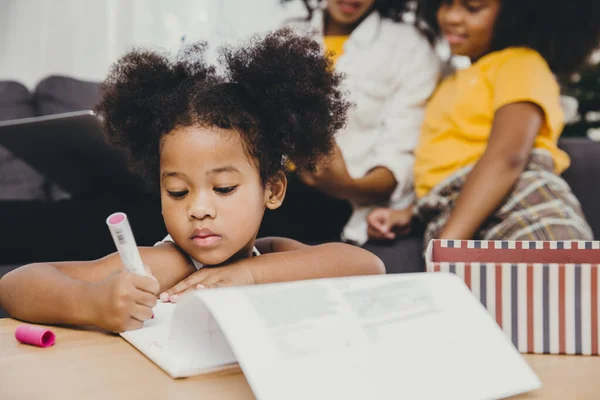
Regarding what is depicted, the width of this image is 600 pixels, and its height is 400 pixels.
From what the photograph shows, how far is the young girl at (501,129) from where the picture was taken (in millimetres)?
1429

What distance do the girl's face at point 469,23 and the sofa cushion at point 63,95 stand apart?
112 cm

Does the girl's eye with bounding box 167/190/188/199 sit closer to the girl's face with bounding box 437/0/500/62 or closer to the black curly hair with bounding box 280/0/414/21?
the girl's face with bounding box 437/0/500/62

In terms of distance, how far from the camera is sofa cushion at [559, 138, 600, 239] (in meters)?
1.71

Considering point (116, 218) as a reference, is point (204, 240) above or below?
below

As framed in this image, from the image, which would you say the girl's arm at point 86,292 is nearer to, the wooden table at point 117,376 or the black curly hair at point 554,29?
the wooden table at point 117,376

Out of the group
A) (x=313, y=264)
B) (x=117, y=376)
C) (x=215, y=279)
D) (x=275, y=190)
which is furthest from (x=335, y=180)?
(x=117, y=376)

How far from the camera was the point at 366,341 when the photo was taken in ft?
1.57

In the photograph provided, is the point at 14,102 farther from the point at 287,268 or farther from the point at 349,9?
the point at 287,268

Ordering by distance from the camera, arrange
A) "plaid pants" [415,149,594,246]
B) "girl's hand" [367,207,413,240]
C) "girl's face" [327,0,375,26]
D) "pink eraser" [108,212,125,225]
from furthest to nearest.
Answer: "girl's face" [327,0,375,26]
"girl's hand" [367,207,413,240]
"plaid pants" [415,149,594,246]
"pink eraser" [108,212,125,225]

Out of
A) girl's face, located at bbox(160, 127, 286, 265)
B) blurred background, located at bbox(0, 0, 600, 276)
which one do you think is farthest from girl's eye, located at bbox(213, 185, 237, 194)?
blurred background, located at bbox(0, 0, 600, 276)

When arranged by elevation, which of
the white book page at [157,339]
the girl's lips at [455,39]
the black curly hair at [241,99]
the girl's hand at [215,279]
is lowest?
the girl's hand at [215,279]

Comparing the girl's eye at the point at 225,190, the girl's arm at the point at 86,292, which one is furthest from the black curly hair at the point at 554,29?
the girl's arm at the point at 86,292

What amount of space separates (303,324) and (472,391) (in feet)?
0.43

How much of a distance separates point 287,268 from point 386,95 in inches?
40.0
